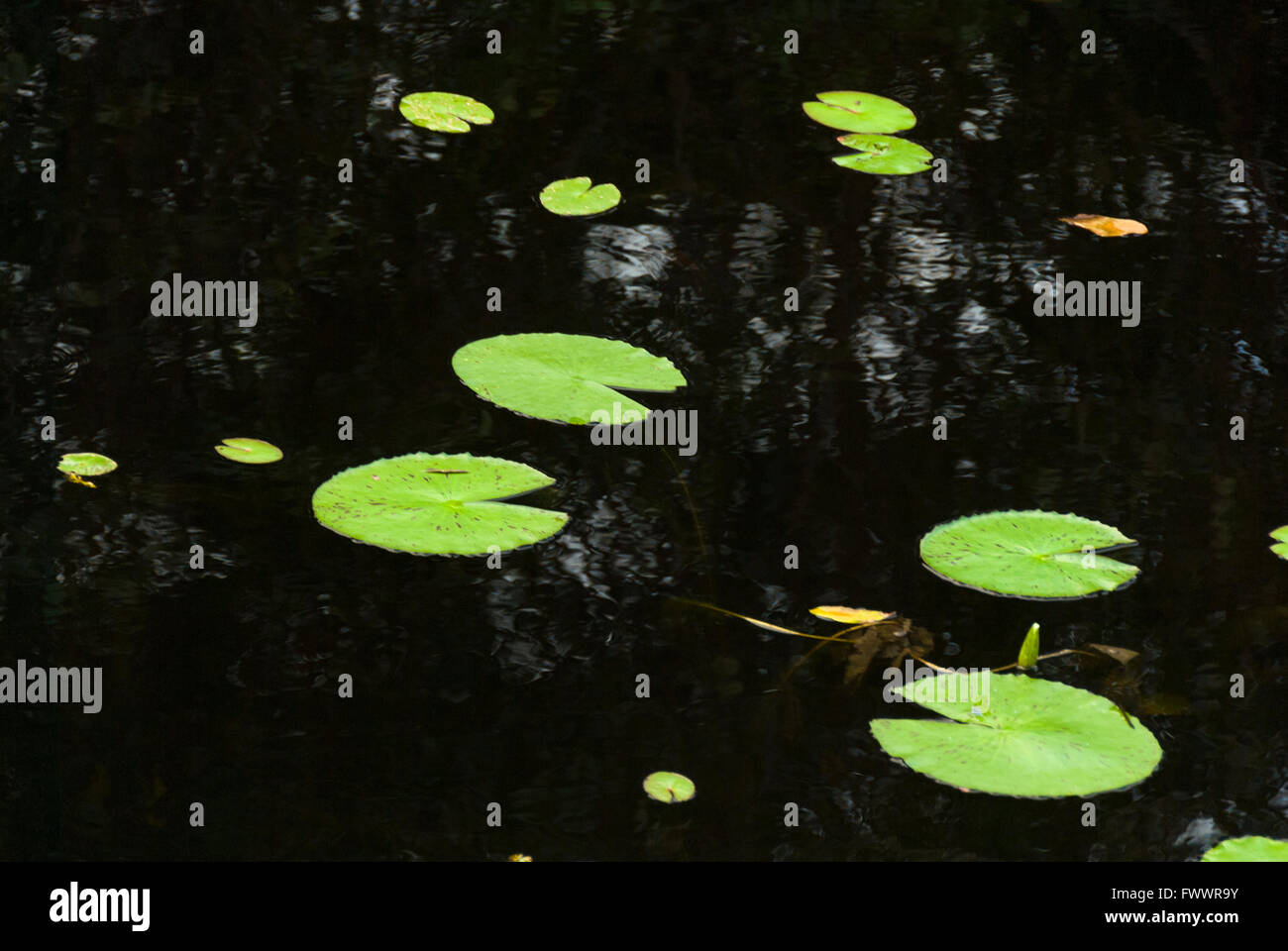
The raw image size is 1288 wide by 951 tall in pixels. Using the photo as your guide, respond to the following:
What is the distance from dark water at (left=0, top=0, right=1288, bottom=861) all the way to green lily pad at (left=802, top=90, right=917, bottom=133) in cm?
9

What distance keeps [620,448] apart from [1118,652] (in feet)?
2.58

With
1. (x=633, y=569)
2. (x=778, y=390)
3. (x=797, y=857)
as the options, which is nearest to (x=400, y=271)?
(x=778, y=390)

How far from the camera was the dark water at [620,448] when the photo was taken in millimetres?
1482

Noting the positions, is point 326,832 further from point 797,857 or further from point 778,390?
point 778,390

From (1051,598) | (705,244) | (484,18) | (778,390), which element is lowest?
(1051,598)

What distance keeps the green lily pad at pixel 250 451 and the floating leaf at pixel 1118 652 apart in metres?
1.20

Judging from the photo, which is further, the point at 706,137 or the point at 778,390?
the point at 706,137

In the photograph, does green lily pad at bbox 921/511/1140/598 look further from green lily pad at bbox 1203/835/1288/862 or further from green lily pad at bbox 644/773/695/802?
green lily pad at bbox 644/773/695/802

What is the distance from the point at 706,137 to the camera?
2947mm

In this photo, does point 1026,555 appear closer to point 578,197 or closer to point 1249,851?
point 1249,851

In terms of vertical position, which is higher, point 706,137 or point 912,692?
point 706,137

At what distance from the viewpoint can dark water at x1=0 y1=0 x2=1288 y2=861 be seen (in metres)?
1.48

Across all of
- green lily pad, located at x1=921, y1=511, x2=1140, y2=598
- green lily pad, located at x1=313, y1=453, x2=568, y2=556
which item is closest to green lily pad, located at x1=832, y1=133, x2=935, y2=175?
green lily pad, located at x1=921, y1=511, x2=1140, y2=598
